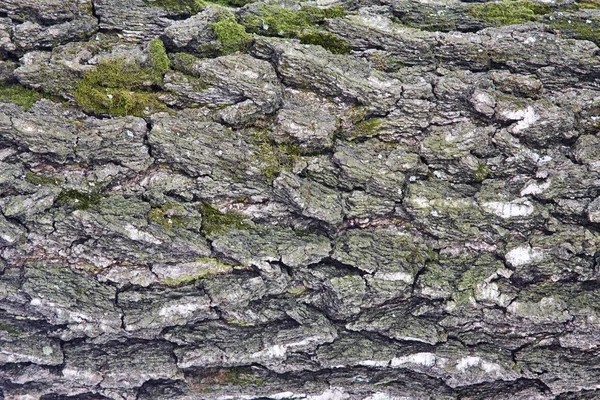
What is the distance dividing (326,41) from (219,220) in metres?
6.25

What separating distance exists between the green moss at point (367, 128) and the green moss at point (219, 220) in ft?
13.7

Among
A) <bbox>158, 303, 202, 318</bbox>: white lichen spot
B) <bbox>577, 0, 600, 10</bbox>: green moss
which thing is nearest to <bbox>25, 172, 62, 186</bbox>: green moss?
<bbox>158, 303, 202, 318</bbox>: white lichen spot

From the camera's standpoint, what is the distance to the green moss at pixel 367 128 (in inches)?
575

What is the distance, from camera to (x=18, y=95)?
44.7ft

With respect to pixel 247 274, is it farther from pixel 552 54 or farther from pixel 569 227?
pixel 552 54

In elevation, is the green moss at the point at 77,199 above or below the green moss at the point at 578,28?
below

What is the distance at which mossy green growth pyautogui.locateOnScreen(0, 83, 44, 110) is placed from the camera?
13.5m

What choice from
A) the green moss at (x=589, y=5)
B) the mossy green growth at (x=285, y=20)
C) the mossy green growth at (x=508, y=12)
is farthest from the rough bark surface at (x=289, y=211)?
the green moss at (x=589, y=5)

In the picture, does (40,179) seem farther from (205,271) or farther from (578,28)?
(578,28)

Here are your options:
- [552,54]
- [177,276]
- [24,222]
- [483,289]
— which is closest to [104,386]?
Result: [177,276]

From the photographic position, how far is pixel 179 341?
45.6 feet

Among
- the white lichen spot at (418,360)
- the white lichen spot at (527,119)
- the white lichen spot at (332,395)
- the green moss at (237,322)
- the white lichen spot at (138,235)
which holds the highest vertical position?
the white lichen spot at (527,119)

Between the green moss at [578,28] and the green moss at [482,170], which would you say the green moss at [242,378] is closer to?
the green moss at [482,170]

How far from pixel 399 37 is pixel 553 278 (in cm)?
836
